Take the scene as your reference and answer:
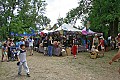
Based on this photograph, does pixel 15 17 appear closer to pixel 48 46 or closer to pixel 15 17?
pixel 15 17

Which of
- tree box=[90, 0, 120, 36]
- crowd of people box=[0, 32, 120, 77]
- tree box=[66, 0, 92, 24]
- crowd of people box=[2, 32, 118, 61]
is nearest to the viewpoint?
crowd of people box=[0, 32, 120, 77]

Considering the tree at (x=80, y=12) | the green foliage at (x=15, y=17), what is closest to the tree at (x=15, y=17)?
the green foliage at (x=15, y=17)

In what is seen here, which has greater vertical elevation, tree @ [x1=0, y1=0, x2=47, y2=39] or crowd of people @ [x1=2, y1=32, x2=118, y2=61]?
tree @ [x1=0, y1=0, x2=47, y2=39]

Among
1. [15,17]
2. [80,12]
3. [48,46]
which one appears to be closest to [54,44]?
[48,46]

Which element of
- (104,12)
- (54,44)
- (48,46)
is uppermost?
(104,12)

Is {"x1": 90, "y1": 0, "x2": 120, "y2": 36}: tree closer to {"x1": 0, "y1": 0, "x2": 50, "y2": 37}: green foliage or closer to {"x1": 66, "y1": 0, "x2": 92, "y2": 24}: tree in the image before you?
{"x1": 66, "y1": 0, "x2": 92, "y2": 24}: tree

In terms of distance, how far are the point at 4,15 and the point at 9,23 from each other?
2047mm

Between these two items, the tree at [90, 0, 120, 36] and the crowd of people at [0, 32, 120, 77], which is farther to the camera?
the tree at [90, 0, 120, 36]

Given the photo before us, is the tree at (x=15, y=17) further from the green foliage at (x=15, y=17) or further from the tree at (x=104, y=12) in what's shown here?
the tree at (x=104, y=12)

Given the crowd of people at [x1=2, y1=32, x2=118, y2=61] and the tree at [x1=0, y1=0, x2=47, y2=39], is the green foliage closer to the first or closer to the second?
the tree at [x1=0, y1=0, x2=47, y2=39]

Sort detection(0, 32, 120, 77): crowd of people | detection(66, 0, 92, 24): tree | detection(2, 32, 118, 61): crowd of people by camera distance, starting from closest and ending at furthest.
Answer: detection(0, 32, 120, 77): crowd of people < detection(2, 32, 118, 61): crowd of people < detection(66, 0, 92, 24): tree

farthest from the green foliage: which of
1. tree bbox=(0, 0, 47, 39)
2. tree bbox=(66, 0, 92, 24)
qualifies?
tree bbox=(66, 0, 92, 24)

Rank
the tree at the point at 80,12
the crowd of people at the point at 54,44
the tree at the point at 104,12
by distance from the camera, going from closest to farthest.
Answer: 1. the crowd of people at the point at 54,44
2. the tree at the point at 104,12
3. the tree at the point at 80,12

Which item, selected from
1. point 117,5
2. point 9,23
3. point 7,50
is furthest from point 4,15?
point 7,50
